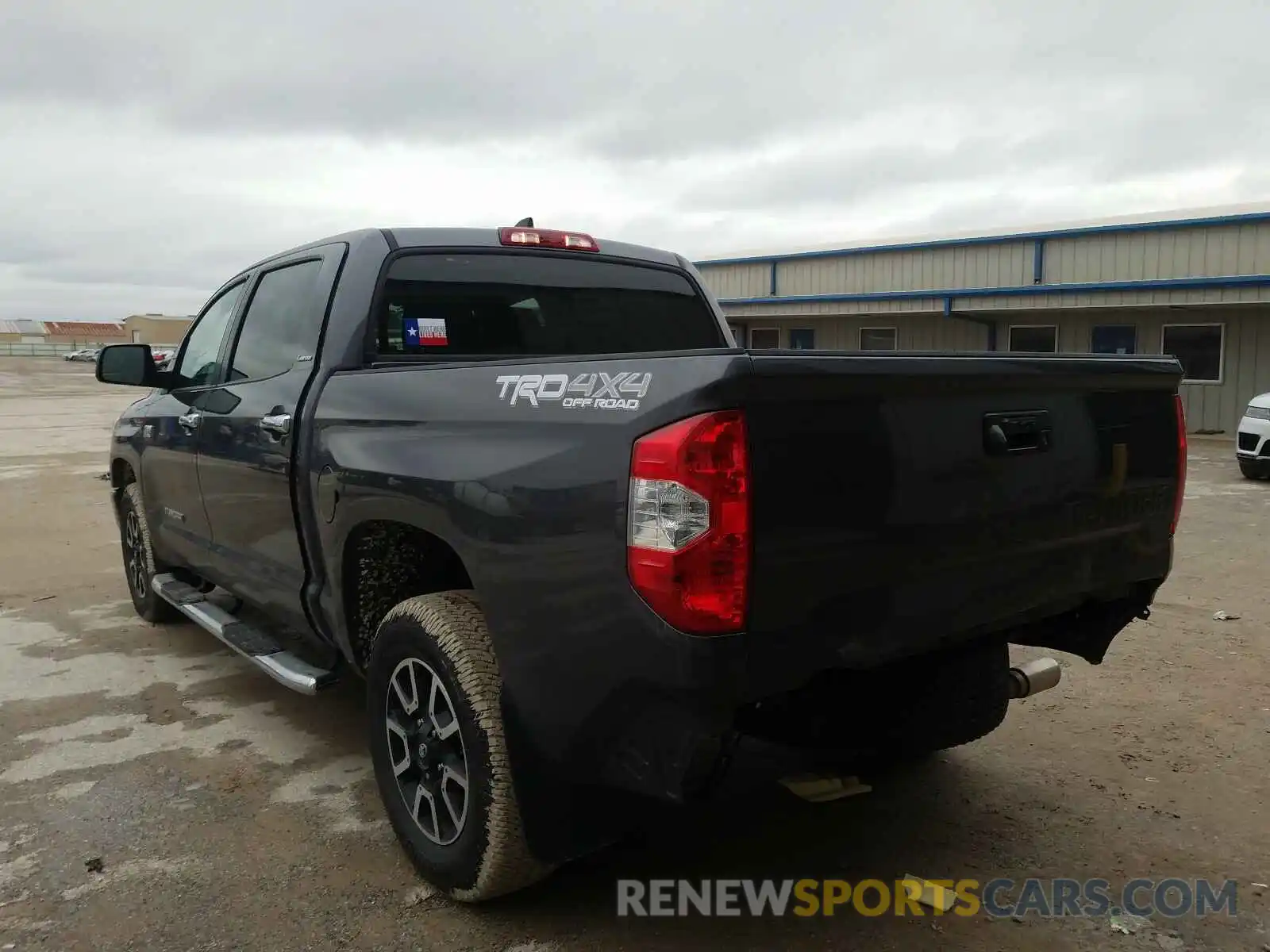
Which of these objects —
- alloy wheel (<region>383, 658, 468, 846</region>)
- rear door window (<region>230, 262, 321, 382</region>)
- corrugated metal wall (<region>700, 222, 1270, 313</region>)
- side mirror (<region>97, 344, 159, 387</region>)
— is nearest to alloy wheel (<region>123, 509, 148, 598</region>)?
side mirror (<region>97, 344, 159, 387</region>)

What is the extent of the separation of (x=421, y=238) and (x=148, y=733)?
2.30m

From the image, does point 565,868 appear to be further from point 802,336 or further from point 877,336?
point 802,336

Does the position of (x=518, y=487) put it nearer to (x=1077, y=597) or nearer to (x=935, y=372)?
(x=935, y=372)

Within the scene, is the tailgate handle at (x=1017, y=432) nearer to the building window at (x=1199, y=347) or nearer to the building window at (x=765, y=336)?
the building window at (x=1199, y=347)

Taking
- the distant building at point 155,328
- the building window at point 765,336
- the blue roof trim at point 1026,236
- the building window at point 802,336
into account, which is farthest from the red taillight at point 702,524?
the distant building at point 155,328

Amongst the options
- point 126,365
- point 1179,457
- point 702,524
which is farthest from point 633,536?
point 126,365

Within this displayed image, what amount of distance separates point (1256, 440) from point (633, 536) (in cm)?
1140

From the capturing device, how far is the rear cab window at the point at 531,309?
11.7 feet

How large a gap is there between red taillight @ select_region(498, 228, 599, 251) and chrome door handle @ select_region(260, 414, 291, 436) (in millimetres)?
1081

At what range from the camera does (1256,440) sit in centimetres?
1106

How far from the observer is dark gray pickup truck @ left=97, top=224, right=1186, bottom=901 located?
80.7 inches

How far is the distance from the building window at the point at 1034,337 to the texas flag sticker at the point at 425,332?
17.8 metres

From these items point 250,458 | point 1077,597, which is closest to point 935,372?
point 1077,597

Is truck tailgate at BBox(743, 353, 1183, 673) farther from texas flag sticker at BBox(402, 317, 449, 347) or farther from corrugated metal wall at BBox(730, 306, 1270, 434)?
corrugated metal wall at BBox(730, 306, 1270, 434)
